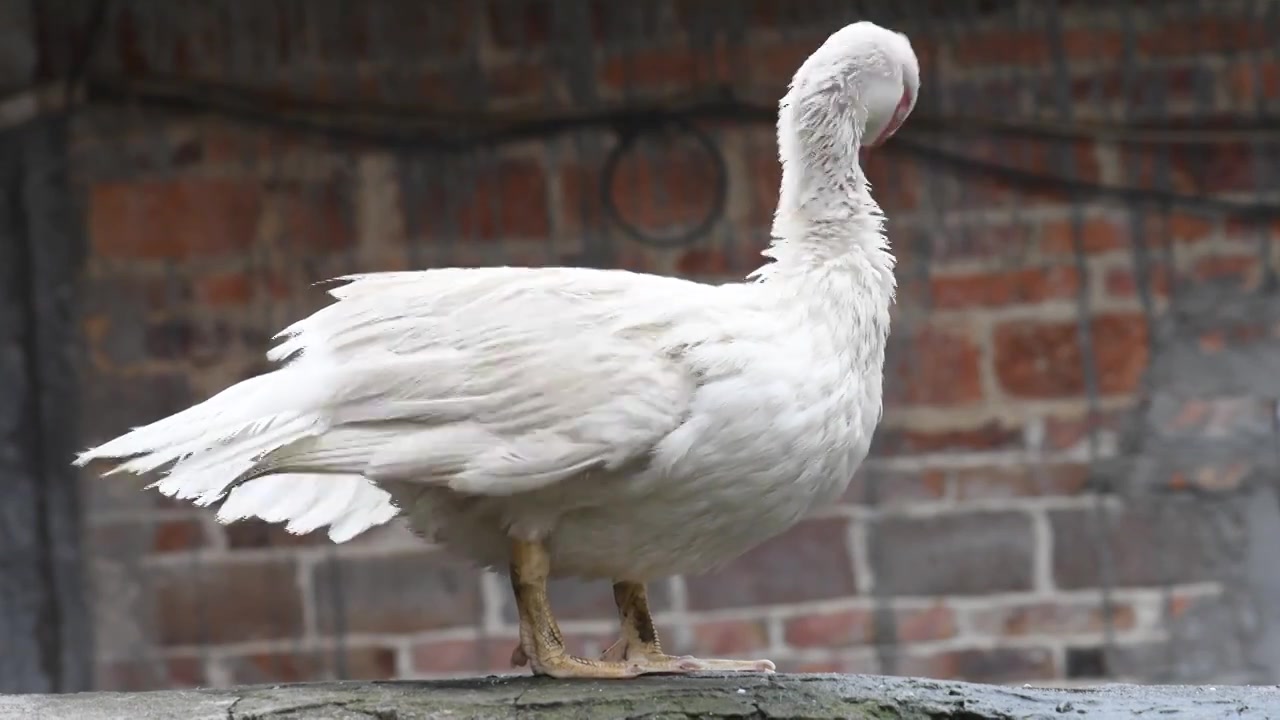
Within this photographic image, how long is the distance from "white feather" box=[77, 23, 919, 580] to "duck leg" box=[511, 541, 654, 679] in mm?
23

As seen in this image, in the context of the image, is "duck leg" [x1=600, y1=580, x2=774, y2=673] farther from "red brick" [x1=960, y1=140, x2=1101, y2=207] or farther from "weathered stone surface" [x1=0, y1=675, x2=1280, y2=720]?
"red brick" [x1=960, y1=140, x2=1101, y2=207]

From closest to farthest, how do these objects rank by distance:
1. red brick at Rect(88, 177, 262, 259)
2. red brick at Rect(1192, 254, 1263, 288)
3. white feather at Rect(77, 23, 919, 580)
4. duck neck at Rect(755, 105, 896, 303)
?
white feather at Rect(77, 23, 919, 580), duck neck at Rect(755, 105, 896, 303), red brick at Rect(1192, 254, 1263, 288), red brick at Rect(88, 177, 262, 259)

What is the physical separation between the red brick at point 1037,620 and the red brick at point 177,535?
128 cm

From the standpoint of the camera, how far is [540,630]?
1698 millimetres

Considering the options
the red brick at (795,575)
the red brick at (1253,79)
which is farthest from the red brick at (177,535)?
the red brick at (1253,79)

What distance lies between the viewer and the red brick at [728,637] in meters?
2.97

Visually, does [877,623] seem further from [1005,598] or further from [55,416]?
[55,416]

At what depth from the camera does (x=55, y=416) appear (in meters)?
3.03

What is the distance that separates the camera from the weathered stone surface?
1641 millimetres

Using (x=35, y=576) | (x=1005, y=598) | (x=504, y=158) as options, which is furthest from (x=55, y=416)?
(x=1005, y=598)

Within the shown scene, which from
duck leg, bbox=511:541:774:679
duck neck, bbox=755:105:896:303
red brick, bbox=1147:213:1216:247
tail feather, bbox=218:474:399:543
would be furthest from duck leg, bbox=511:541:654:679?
red brick, bbox=1147:213:1216:247

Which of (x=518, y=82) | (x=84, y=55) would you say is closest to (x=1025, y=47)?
(x=518, y=82)

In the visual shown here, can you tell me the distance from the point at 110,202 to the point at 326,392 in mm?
1572

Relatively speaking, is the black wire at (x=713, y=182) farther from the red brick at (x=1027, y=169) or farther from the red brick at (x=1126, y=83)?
the red brick at (x=1126, y=83)
